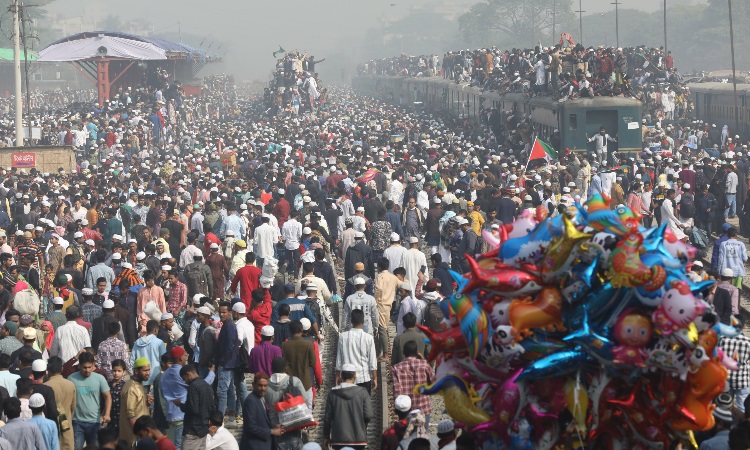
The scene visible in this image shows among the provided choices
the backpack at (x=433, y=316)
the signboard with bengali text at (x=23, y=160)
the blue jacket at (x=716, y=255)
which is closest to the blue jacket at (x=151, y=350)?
the backpack at (x=433, y=316)

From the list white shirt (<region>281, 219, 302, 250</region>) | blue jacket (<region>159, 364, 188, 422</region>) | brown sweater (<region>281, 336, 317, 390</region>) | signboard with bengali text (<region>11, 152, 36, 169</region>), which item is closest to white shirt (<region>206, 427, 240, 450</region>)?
blue jacket (<region>159, 364, 188, 422</region>)

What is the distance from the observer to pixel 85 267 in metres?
16.8

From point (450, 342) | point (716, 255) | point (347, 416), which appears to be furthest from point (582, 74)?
point (450, 342)

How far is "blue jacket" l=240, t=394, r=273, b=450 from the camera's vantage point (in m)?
9.73

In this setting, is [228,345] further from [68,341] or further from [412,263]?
[412,263]

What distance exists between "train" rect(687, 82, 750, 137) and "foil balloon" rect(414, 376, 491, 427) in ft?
99.9

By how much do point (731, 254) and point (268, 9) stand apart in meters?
181

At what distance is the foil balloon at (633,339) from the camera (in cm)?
692

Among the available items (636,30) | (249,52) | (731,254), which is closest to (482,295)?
(731,254)

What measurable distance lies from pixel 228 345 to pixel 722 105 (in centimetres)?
3132

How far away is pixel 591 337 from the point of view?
7.02 m

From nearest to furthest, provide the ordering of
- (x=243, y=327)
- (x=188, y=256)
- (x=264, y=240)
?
1. (x=243, y=327)
2. (x=188, y=256)
3. (x=264, y=240)

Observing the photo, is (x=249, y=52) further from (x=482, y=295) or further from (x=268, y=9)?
(x=482, y=295)

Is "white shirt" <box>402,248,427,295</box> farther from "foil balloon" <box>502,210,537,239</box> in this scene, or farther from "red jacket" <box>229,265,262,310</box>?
"foil balloon" <box>502,210,537,239</box>
